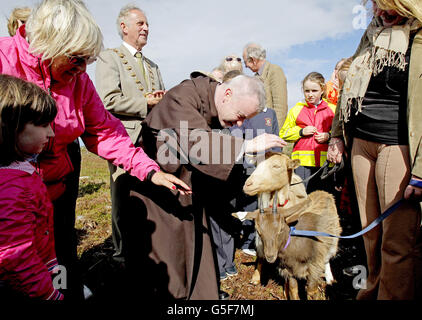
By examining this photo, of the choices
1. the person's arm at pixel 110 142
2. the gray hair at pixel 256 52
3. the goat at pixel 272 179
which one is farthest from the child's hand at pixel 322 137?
the person's arm at pixel 110 142

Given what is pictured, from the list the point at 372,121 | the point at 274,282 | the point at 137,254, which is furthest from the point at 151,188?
the point at 274,282

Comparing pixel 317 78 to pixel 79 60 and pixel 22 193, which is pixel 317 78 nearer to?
pixel 79 60

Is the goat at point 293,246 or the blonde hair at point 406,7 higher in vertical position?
the blonde hair at point 406,7

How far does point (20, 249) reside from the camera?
50.9 inches

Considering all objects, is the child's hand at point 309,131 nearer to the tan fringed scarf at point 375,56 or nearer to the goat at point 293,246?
the goat at point 293,246

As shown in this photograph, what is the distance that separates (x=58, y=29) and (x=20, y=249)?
122 cm

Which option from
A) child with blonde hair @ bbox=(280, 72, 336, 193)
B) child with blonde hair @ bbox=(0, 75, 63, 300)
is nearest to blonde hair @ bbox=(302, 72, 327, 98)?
child with blonde hair @ bbox=(280, 72, 336, 193)

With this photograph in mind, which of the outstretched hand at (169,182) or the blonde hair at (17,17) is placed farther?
the blonde hair at (17,17)

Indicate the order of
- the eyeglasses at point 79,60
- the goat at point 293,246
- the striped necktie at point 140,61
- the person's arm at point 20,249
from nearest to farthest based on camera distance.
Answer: the person's arm at point 20,249 < the eyeglasses at point 79,60 < the goat at point 293,246 < the striped necktie at point 140,61

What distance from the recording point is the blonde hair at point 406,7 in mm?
1973

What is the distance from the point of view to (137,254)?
2613 millimetres

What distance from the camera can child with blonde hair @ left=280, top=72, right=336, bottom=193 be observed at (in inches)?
192

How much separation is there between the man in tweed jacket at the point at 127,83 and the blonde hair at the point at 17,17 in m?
0.81

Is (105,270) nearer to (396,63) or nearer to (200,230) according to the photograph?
(200,230)
